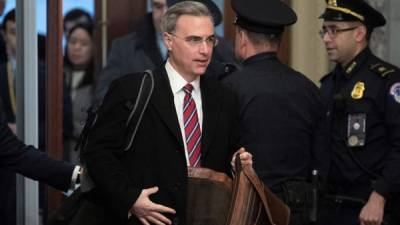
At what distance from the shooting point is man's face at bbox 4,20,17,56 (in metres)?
6.16

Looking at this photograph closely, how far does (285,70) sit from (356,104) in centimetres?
46

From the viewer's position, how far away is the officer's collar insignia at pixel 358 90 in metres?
5.22

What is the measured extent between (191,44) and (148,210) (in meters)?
0.84

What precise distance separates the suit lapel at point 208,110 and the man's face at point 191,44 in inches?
5.4

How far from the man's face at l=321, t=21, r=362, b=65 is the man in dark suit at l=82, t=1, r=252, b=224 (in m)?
1.13

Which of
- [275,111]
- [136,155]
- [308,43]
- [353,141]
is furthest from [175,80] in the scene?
[308,43]

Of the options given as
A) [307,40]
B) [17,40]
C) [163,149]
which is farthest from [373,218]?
[17,40]

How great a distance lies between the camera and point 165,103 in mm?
4387

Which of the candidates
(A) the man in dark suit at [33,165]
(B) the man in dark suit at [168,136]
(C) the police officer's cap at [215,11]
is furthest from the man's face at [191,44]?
(C) the police officer's cap at [215,11]

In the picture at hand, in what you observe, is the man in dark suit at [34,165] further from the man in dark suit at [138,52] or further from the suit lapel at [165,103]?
the man in dark suit at [138,52]

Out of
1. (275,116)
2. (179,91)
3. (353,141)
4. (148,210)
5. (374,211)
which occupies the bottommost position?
(374,211)

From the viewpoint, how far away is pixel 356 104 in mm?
5215

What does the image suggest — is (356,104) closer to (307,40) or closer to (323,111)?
(323,111)

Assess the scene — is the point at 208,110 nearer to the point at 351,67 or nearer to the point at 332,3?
the point at 351,67
